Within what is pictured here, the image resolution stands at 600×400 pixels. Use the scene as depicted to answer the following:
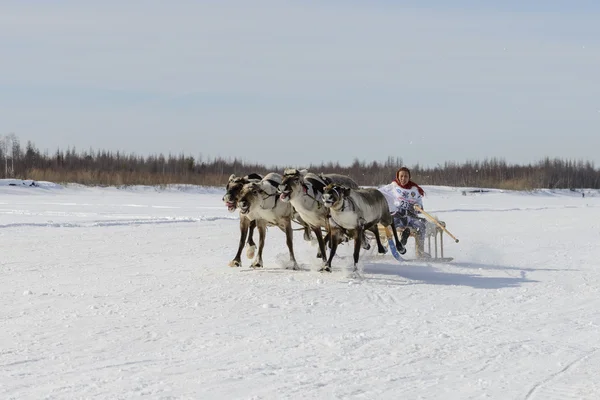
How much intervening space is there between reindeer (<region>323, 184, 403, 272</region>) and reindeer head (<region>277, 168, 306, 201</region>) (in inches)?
15.0

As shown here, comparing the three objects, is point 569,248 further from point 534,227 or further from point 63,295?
point 63,295

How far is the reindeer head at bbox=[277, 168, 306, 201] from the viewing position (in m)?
10.3

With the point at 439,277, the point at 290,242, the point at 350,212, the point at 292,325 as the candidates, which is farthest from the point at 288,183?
the point at 292,325

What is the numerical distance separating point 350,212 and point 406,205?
287 cm

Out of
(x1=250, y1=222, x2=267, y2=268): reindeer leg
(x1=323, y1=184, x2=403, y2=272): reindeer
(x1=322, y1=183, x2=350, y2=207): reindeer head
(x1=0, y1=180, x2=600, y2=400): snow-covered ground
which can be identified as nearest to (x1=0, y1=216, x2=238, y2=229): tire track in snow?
(x1=0, y1=180, x2=600, y2=400): snow-covered ground

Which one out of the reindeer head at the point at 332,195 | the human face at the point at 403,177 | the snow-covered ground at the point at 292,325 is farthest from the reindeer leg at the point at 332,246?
the human face at the point at 403,177

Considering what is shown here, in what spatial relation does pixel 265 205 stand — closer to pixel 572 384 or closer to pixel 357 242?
pixel 357 242

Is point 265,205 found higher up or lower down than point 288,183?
lower down

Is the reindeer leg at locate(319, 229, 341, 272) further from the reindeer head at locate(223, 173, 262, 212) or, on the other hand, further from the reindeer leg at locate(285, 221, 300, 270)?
the reindeer head at locate(223, 173, 262, 212)

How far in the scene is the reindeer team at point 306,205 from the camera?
413 inches

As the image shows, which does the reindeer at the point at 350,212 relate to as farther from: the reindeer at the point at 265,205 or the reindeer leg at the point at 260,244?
the reindeer leg at the point at 260,244

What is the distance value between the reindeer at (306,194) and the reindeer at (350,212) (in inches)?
6.1

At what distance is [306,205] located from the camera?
1065 centimetres

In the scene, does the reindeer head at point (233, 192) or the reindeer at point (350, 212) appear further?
the reindeer head at point (233, 192)
